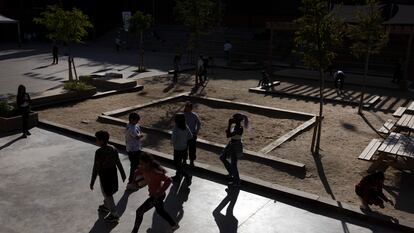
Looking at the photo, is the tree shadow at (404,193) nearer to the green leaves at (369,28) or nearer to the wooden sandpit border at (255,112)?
the wooden sandpit border at (255,112)

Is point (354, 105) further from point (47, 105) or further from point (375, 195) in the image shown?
point (47, 105)

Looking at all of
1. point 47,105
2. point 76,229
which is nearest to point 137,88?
point 47,105

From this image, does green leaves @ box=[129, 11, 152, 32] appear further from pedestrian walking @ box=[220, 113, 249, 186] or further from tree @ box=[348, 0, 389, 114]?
pedestrian walking @ box=[220, 113, 249, 186]

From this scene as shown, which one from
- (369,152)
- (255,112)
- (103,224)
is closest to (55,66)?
(255,112)

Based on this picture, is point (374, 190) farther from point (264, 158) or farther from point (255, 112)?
point (255, 112)

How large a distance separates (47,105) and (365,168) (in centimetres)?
1076

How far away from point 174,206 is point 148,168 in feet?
6.37

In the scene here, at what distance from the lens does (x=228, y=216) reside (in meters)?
7.04

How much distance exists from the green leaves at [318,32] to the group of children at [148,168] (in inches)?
133

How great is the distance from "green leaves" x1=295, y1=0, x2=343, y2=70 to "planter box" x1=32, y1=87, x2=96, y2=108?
9.21m

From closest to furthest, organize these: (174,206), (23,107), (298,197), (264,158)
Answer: (174,206)
(298,197)
(264,158)
(23,107)

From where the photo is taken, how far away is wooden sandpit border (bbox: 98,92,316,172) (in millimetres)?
9344

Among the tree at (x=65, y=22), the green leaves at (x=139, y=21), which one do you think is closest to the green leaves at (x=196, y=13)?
the tree at (x=65, y=22)

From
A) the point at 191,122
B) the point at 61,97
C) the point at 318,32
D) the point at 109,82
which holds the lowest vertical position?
the point at 61,97
